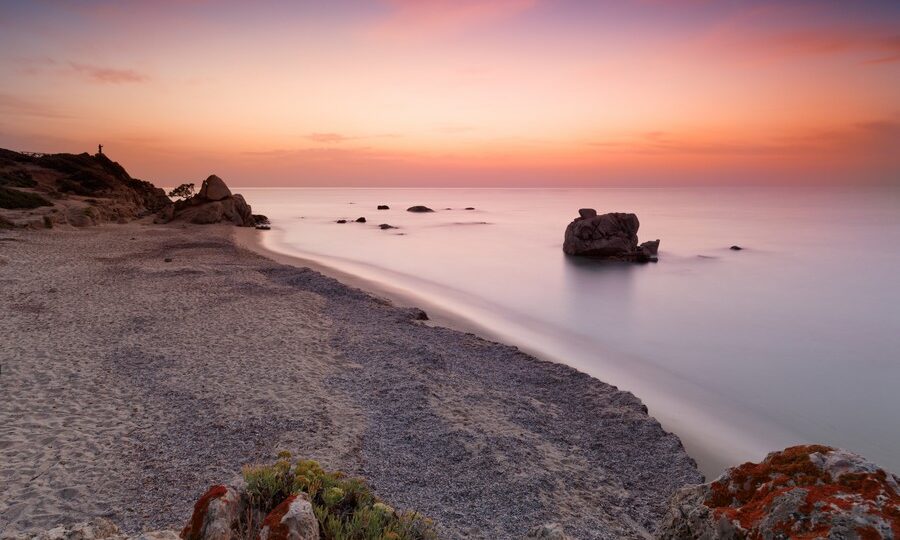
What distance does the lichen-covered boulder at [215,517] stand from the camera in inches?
197

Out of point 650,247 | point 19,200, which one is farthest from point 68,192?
point 650,247

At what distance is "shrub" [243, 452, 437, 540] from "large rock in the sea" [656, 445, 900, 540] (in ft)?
9.35

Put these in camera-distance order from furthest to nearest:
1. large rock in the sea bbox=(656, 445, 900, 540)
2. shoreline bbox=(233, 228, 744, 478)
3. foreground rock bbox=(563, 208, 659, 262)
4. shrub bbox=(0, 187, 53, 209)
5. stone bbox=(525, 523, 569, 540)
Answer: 1. shrub bbox=(0, 187, 53, 209)
2. foreground rock bbox=(563, 208, 659, 262)
3. shoreline bbox=(233, 228, 744, 478)
4. stone bbox=(525, 523, 569, 540)
5. large rock in the sea bbox=(656, 445, 900, 540)

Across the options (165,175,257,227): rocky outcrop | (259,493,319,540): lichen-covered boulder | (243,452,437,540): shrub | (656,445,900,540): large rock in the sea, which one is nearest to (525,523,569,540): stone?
(656,445,900,540): large rock in the sea

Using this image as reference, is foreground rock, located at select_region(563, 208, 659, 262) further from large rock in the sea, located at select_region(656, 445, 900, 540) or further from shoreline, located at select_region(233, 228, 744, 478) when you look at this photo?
large rock in the sea, located at select_region(656, 445, 900, 540)

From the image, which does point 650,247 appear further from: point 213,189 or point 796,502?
point 213,189

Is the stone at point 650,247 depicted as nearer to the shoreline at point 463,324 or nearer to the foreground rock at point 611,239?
the foreground rock at point 611,239

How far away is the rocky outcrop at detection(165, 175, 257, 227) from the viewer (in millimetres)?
56812

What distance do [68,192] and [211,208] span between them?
61.1ft

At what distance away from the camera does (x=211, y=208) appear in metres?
58.3

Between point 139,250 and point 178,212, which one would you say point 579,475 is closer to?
point 139,250

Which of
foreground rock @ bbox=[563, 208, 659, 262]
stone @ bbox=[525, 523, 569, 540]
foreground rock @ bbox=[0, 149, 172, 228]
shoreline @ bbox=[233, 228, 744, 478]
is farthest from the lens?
foreground rock @ bbox=[0, 149, 172, 228]

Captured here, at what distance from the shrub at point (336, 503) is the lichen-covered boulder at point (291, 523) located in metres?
0.68

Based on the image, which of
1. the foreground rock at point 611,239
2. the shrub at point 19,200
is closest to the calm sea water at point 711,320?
the foreground rock at point 611,239
